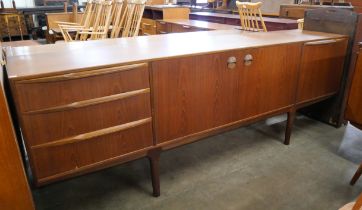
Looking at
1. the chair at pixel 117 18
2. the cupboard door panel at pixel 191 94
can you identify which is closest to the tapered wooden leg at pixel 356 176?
the cupboard door panel at pixel 191 94

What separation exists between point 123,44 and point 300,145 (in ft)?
4.94

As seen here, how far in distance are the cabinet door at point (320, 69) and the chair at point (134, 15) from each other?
6.21 ft

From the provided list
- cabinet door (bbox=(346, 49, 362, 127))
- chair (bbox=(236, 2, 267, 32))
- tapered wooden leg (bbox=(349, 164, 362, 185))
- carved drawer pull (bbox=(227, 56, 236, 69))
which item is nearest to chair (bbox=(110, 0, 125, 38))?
chair (bbox=(236, 2, 267, 32))

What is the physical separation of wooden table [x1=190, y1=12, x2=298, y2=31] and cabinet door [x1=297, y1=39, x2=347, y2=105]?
3.42ft

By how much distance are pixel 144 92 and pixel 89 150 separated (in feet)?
1.21

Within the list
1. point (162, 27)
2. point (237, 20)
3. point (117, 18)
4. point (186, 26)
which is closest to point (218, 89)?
point (186, 26)

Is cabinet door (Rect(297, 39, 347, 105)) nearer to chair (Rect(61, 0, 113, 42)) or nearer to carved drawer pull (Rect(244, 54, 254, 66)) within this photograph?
carved drawer pull (Rect(244, 54, 254, 66))

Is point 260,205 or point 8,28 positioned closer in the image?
point 260,205

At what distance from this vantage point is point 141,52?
1.50 metres

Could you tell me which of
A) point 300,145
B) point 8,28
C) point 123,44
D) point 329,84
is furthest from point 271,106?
point 8,28

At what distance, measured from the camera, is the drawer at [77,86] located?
Answer: 3.53ft

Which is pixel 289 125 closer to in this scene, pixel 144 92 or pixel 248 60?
pixel 248 60

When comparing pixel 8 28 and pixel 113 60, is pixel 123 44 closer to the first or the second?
pixel 113 60

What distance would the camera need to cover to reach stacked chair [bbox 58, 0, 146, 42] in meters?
3.11
